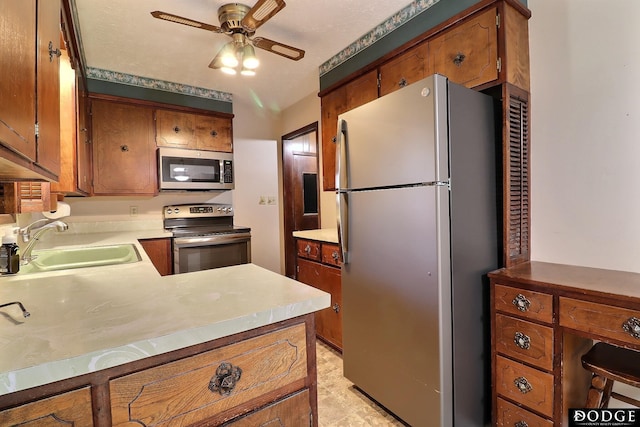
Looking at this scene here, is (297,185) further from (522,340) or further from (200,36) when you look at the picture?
(522,340)

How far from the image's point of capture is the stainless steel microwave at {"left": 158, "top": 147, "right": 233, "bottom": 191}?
328 cm

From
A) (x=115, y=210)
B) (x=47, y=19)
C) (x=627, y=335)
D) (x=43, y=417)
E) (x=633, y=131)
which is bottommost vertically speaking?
(x=627, y=335)

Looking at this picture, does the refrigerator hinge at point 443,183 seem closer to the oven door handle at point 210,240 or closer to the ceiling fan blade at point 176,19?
the ceiling fan blade at point 176,19

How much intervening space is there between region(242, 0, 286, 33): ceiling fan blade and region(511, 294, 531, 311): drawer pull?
6.02 feet

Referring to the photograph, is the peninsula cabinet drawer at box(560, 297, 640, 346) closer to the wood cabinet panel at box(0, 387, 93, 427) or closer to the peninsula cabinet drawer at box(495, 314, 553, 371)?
the peninsula cabinet drawer at box(495, 314, 553, 371)

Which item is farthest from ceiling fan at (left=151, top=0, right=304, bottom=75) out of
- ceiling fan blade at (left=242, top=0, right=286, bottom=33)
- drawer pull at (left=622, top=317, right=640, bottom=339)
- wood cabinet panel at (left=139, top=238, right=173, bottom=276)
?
drawer pull at (left=622, top=317, right=640, bottom=339)

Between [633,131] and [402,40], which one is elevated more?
[402,40]

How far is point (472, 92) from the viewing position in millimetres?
1598

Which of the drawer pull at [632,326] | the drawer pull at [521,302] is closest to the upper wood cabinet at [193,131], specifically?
the drawer pull at [521,302]

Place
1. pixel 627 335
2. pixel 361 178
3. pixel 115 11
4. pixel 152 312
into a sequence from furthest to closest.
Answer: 1. pixel 115 11
2. pixel 361 178
3. pixel 627 335
4. pixel 152 312

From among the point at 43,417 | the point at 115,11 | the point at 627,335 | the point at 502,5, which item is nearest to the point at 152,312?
the point at 43,417

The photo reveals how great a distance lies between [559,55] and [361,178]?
1.22 m

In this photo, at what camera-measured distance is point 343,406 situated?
188 cm

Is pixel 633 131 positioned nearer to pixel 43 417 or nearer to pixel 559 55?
pixel 559 55
